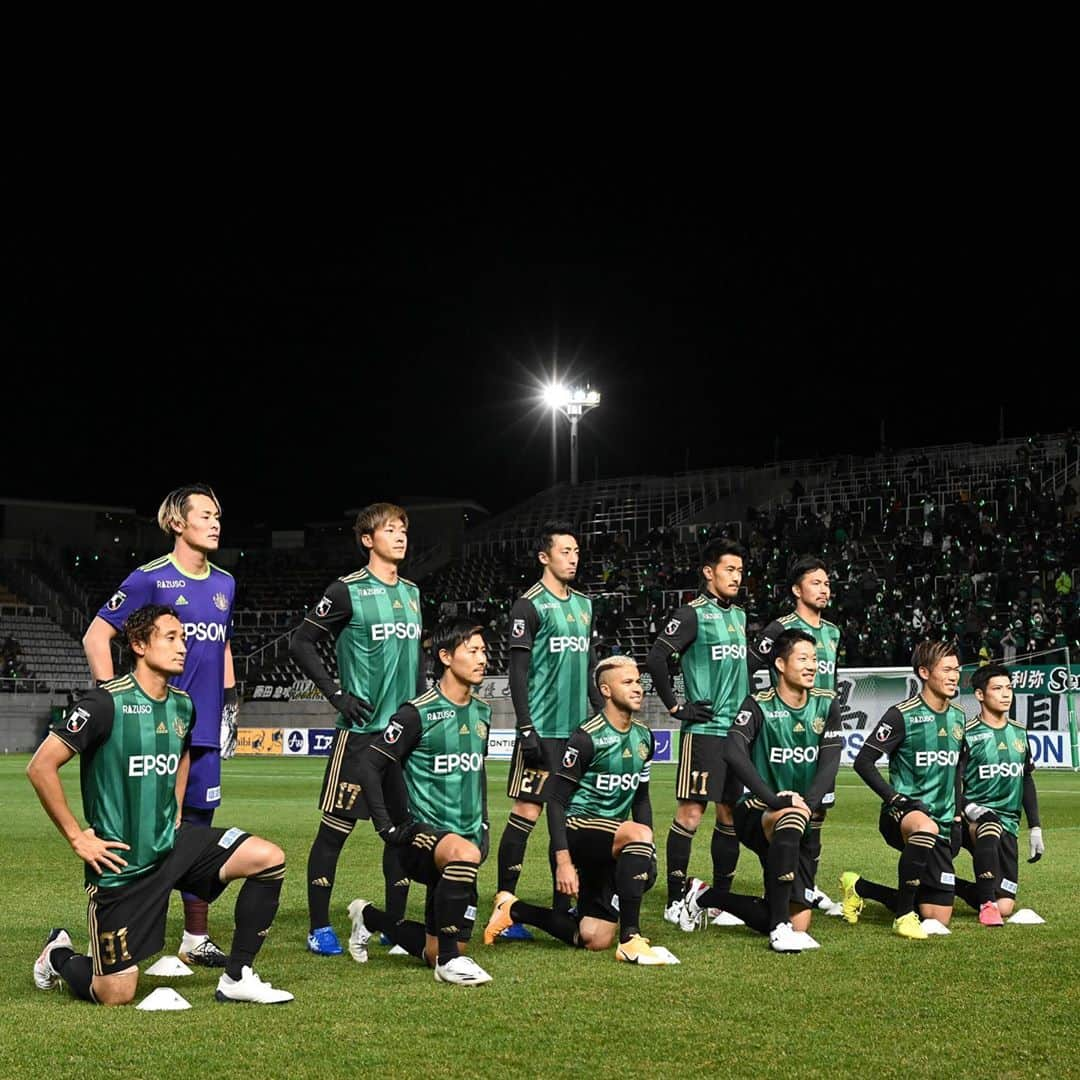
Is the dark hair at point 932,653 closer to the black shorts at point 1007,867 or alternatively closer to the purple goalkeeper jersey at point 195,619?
the black shorts at point 1007,867

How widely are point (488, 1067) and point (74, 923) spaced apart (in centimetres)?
Result: 425

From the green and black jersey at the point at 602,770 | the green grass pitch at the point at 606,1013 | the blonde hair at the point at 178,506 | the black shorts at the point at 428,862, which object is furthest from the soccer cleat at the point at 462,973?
the blonde hair at the point at 178,506

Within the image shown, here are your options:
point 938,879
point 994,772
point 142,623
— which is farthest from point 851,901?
point 142,623

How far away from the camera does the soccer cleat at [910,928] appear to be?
7586mm

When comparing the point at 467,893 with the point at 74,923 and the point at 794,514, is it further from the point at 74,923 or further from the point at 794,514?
the point at 794,514

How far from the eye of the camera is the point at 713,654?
29.3 feet

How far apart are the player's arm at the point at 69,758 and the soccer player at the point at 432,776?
1294mm

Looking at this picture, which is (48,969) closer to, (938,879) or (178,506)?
(178,506)

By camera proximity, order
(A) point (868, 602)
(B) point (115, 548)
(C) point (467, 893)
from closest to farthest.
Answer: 1. (C) point (467, 893)
2. (A) point (868, 602)
3. (B) point (115, 548)

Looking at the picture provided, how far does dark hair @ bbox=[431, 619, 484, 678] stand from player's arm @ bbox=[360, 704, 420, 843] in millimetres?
291

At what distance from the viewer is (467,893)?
6.35 meters

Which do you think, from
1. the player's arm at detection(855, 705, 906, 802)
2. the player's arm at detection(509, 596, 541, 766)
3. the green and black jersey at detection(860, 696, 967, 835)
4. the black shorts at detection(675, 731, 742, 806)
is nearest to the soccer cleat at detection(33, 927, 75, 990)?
the player's arm at detection(509, 596, 541, 766)

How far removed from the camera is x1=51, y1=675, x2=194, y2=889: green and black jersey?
5.77m

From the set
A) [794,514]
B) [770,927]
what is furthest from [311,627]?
[794,514]
